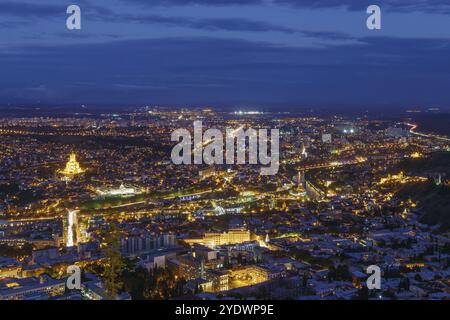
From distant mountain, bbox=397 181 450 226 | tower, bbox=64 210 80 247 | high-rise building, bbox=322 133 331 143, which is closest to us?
tower, bbox=64 210 80 247

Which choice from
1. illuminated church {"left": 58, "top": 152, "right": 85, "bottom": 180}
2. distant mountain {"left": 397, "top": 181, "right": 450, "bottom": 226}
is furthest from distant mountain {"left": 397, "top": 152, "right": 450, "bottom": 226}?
illuminated church {"left": 58, "top": 152, "right": 85, "bottom": 180}

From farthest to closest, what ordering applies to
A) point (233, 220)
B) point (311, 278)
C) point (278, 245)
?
point (233, 220) → point (278, 245) → point (311, 278)

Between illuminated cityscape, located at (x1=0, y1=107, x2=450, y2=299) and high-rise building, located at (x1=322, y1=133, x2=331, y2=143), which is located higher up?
high-rise building, located at (x1=322, y1=133, x2=331, y2=143)

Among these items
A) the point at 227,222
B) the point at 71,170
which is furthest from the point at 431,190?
the point at 71,170

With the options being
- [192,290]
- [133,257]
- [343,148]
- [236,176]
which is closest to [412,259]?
[192,290]

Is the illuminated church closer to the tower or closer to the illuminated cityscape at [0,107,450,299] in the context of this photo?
the illuminated cityscape at [0,107,450,299]

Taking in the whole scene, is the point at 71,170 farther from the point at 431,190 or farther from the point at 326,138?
the point at 326,138

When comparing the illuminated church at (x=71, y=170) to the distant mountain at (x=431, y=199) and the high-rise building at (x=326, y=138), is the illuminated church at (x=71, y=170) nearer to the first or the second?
the distant mountain at (x=431, y=199)

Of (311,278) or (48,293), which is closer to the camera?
(48,293)

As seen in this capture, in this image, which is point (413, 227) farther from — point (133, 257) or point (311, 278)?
point (133, 257)

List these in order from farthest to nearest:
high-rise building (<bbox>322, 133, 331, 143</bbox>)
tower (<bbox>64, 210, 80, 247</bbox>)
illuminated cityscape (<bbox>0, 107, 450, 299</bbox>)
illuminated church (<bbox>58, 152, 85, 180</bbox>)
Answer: high-rise building (<bbox>322, 133, 331, 143</bbox>), illuminated church (<bbox>58, 152, 85, 180</bbox>), tower (<bbox>64, 210, 80, 247</bbox>), illuminated cityscape (<bbox>0, 107, 450, 299</bbox>)
